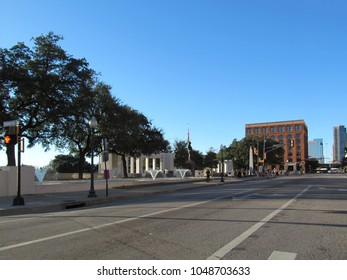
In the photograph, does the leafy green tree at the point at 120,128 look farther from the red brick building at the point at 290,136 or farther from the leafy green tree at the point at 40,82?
the red brick building at the point at 290,136

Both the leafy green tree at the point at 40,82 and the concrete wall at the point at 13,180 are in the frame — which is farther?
the leafy green tree at the point at 40,82

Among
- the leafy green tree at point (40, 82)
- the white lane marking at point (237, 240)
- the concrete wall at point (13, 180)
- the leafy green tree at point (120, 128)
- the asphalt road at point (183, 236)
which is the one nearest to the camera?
the white lane marking at point (237, 240)

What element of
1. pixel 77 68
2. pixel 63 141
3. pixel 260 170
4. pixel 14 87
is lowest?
pixel 260 170

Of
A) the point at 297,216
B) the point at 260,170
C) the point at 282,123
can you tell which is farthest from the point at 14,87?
the point at 282,123

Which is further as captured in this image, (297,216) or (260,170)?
(260,170)

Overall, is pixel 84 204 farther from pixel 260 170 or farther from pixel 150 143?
pixel 260 170

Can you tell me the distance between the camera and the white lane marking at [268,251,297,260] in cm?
684

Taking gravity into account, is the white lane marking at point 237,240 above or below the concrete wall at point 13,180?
below

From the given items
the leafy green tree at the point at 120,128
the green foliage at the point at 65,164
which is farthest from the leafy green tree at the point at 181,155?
the leafy green tree at the point at 120,128

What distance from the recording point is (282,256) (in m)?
6.99

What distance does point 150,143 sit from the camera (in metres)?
57.9

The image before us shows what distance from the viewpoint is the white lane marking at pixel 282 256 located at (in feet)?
22.5

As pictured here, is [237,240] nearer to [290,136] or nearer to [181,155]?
[181,155]

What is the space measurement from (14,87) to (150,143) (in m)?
28.7
